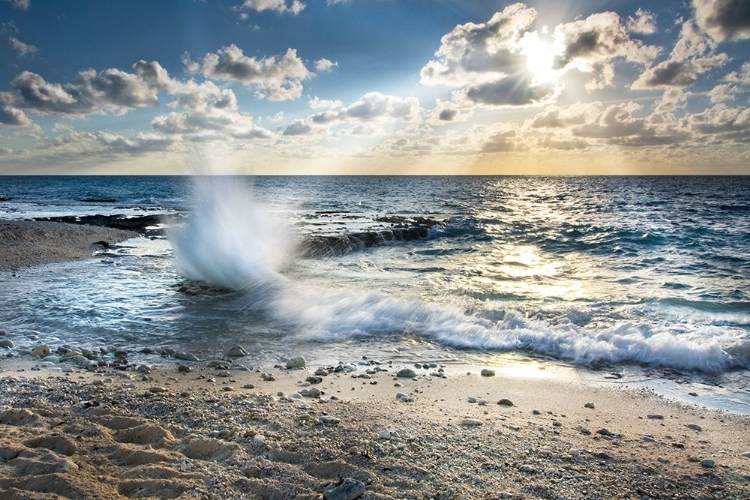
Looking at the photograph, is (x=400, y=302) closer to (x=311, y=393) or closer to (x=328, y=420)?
(x=311, y=393)

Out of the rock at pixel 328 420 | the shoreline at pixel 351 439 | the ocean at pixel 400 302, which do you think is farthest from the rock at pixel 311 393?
the ocean at pixel 400 302

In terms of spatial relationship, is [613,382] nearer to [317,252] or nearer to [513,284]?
[513,284]

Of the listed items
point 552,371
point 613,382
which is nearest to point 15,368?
point 552,371

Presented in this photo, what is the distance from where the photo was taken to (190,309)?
10.8 metres

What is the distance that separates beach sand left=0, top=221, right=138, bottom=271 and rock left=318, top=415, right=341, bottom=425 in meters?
14.1

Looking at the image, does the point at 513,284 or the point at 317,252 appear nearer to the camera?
the point at 513,284

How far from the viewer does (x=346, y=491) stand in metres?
3.71

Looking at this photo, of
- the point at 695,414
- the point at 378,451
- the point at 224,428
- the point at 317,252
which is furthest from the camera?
the point at 317,252

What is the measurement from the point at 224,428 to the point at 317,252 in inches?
650

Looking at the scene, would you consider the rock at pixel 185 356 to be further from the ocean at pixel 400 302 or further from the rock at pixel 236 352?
the rock at pixel 236 352

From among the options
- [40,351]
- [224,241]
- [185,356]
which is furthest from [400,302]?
[224,241]

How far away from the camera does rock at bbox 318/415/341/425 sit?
4.96m

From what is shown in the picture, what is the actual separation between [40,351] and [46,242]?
1418cm

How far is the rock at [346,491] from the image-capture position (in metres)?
3.67
